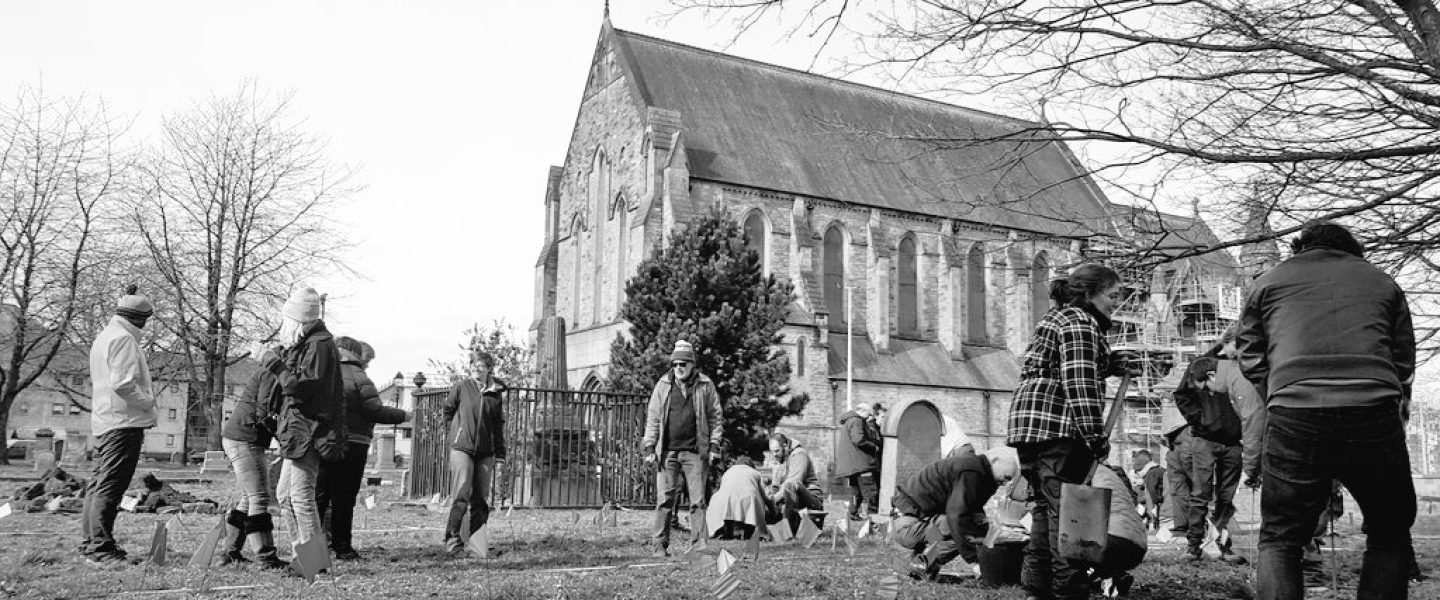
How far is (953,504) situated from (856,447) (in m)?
6.58

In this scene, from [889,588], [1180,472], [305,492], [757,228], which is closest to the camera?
A: [889,588]

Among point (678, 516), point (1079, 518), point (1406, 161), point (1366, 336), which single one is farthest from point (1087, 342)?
point (678, 516)

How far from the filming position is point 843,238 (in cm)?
3666

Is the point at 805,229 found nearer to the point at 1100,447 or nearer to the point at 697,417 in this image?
the point at 697,417

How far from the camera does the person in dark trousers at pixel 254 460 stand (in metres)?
6.98

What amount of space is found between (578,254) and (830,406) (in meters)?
9.77

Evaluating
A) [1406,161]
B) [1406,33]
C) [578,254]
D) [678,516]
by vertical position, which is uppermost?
[578,254]

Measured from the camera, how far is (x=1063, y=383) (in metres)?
5.52

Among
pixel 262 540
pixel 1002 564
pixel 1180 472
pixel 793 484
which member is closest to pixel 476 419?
pixel 262 540

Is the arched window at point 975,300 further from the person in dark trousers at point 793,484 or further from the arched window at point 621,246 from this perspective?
the person in dark trousers at point 793,484

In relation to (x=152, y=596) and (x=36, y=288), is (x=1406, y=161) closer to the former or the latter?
(x=152, y=596)

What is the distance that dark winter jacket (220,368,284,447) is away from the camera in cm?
704

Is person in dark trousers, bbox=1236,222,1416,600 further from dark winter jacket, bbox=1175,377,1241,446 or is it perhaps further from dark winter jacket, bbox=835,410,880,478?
dark winter jacket, bbox=835,410,880,478

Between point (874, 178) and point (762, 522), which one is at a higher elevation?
point (874, 178)
